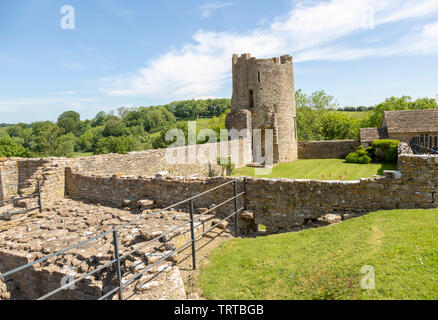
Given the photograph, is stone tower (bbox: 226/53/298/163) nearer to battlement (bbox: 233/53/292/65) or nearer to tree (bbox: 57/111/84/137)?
battlement (bbox: 233/53/292/65)

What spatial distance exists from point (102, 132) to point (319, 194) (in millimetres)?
71655

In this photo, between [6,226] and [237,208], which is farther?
[6,226]

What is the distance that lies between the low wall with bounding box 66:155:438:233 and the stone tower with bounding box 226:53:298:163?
18470mm

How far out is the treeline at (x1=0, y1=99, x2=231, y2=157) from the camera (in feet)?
145

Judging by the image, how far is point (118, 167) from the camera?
48.8 ft

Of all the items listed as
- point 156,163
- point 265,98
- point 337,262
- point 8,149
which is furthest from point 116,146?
point 337,262

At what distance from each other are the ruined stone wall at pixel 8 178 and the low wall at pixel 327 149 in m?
27.1

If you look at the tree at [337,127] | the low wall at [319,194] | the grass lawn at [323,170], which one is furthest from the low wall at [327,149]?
the low wall at [319,194]

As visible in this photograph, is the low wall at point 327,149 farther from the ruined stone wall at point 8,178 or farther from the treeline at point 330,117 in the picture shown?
the ruined stone wall at point 8,178

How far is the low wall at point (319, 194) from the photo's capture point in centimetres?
698

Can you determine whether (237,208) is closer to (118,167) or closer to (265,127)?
(118,167)
